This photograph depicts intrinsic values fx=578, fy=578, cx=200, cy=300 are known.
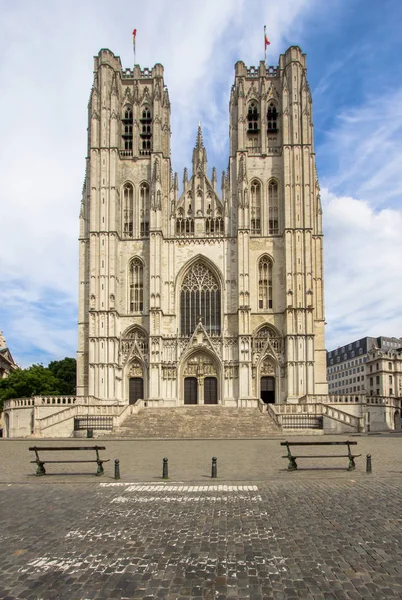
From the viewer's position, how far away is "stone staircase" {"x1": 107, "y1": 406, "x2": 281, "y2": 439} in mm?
31375

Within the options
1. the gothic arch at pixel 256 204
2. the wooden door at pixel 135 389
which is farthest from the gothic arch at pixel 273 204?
the wooden door at pixel 135 389

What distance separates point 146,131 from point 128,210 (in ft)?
24.4

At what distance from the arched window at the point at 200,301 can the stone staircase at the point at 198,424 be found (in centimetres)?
857

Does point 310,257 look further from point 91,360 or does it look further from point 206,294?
point 91,360

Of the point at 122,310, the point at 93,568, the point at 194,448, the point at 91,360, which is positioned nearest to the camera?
the point at 93,568

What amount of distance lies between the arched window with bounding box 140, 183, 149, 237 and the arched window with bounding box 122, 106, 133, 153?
4057 mm

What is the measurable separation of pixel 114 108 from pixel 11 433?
27764 millimetres

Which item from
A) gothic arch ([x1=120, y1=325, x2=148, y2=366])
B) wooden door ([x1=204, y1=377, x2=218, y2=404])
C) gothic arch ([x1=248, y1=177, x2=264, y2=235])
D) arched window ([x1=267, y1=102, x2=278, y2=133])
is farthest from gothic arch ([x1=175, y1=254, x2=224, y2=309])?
arched window ([x1=267, y1=102, x2=278, y2=133])

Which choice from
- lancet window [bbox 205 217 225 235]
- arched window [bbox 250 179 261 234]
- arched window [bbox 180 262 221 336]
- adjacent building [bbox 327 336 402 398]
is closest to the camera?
arched window [bbox 180 262 221 336]

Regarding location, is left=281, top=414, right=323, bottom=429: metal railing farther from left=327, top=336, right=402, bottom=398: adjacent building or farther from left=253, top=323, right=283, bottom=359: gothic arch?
left=327, top=336, right=402, bottom=398: adjacent building

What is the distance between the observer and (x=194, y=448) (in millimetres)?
22625

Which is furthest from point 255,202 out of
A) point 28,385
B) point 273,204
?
point 28,385

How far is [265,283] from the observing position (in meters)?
47.5

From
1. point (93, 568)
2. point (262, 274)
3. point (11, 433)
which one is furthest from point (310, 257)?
point (93, 568)
